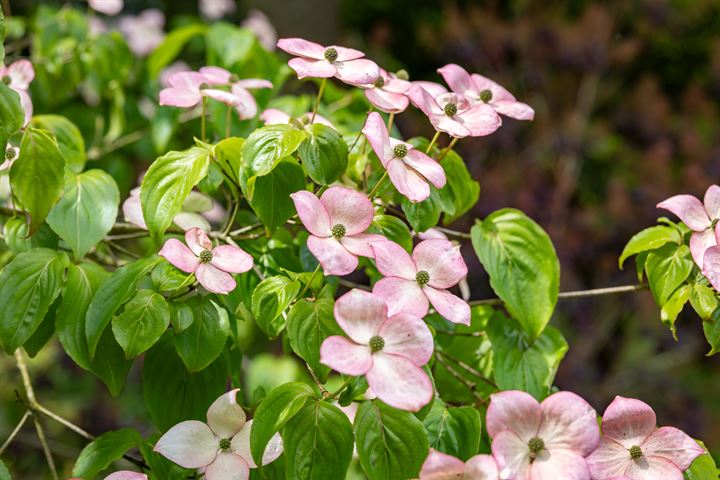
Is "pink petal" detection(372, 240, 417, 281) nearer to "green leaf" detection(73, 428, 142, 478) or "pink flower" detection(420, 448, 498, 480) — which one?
"pink flower" detection(420, 448, 498, 480)

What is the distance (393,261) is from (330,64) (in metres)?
0.21

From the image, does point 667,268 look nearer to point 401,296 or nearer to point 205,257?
point 401,296

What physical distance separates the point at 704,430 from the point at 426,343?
8.57 ft

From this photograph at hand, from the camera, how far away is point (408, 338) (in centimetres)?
57

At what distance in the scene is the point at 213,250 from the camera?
0.67 metres

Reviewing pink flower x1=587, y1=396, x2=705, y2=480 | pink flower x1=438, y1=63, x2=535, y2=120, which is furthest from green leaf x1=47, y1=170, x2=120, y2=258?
pink flower x1=587, y1=396, x2=705, y2=480

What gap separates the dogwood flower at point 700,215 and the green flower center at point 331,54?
0.33 m

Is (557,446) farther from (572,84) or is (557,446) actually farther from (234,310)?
(572,84)

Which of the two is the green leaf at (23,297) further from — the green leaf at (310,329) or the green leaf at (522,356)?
the green leaf at (522,356)

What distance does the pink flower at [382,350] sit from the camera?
531 mm

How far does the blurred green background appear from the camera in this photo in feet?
9.14

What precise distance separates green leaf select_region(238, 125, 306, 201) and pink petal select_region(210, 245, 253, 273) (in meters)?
0.05

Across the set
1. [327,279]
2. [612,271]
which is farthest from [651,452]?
[612,271]

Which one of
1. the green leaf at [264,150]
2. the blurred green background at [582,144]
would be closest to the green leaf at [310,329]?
the green leaf at [264,150]
